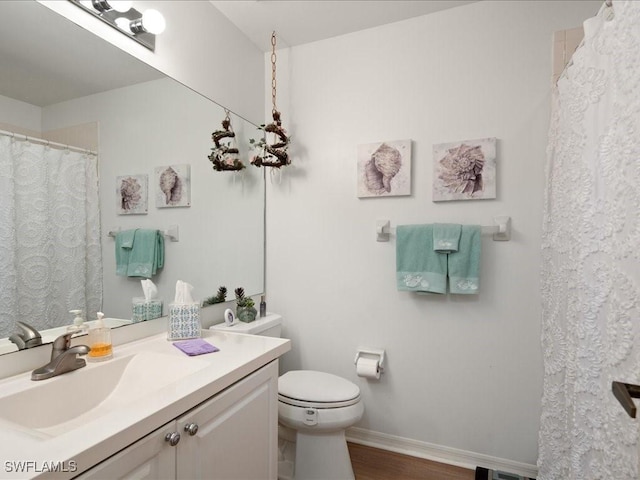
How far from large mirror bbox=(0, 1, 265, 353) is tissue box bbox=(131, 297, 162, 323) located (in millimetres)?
28

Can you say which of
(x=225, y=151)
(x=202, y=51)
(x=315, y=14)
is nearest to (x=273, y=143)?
(x=225, y=151)

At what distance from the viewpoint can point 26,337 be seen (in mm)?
1037

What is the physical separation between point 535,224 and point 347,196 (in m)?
1.00

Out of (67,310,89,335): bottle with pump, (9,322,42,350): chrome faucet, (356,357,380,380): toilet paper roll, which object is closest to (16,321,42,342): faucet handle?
(9,322,42,350): chrome faucet

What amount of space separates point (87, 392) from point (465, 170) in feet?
6.12

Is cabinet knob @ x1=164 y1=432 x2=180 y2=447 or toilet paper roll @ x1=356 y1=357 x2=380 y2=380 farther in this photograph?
toilet paper roll @ x1=356 y1=357 x2=380 y2=380

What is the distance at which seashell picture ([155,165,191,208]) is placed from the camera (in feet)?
5.12

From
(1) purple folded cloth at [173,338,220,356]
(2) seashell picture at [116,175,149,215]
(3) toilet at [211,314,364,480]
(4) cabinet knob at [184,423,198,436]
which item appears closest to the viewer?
(4) cabinet knob at [184,423,198,436]

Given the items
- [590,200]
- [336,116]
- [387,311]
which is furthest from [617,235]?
[336,116]

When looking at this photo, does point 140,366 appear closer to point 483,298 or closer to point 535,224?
point 483,298

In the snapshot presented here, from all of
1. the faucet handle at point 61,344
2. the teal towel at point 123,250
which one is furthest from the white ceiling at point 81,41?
the faucet handle at point 61,344

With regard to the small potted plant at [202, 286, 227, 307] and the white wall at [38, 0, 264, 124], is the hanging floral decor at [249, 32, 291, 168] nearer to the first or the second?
the white wall at [38, 0, 264, 124]

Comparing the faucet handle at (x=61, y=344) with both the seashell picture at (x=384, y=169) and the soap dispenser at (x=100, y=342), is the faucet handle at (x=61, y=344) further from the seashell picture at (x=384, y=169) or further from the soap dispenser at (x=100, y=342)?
the seashell picture at (x=384, y=169)

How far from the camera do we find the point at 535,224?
1687 mm
